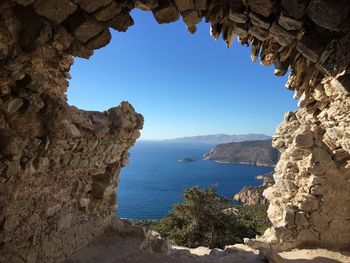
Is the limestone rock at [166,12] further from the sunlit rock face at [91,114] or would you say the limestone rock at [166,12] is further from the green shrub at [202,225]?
the green shrub at [202,225]

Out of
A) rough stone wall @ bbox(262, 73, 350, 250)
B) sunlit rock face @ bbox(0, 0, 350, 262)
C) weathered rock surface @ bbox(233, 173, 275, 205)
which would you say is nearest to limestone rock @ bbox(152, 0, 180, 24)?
sunlit rock face @ bbox(0, 0, 350, 262)

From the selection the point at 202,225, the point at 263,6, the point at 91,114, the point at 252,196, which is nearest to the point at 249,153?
the point at 252,196

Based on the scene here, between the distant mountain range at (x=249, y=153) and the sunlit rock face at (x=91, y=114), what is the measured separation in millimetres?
108986

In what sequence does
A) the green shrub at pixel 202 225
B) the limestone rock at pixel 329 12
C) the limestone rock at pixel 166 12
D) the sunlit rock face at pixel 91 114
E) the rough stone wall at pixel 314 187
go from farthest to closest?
1. the green shrub at pixel 202 225
2. the rough stone wall at pixel 314 187
3. the limestone rock at pixel 166 12
4. the sunlit rock face at pixel 91 114
5. the limestone rock at pixel 329 12

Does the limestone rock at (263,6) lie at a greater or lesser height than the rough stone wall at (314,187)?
greater

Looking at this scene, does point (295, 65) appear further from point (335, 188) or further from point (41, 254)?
point (41, 254)

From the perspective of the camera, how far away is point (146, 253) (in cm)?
605

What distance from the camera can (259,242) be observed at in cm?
760

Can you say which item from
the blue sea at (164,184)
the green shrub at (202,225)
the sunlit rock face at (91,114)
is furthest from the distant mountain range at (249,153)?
the sunlit rock face at (91,114)

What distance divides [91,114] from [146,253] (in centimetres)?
297

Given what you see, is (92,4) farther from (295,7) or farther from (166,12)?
(295,7)

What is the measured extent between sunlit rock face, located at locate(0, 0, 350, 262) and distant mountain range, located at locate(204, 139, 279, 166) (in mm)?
108986

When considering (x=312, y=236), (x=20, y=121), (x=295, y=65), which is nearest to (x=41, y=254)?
(x=20, y=121)

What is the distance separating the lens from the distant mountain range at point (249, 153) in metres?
117
